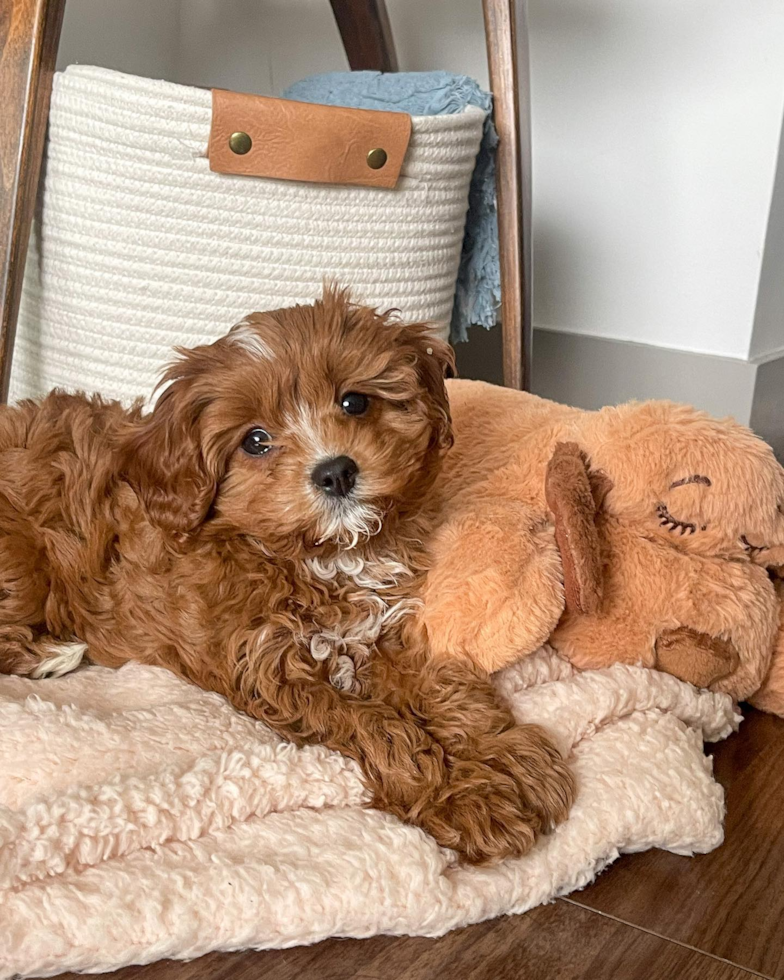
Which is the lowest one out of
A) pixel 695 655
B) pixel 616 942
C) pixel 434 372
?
pixel 616 942

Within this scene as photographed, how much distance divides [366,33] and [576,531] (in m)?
2.05

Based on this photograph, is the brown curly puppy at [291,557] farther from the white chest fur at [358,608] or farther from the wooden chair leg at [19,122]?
the wooden chair leg at [19,122]

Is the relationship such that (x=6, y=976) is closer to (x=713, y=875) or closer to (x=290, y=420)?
(x=290, y=420)

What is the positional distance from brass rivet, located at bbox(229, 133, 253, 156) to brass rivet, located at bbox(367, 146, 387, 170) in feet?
0.83

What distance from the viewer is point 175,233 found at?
84.2 inches

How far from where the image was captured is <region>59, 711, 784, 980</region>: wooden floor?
110 centimetres

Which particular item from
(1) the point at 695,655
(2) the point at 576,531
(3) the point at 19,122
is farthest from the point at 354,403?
(3) the point at 19,122

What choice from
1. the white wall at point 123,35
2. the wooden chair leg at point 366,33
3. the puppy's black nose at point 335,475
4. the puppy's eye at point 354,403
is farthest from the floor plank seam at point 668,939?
the white wall at point 123,35

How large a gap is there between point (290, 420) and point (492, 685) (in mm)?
481

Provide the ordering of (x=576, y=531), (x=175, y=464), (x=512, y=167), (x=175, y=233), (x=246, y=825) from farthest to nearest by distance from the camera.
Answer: (x=512, y=167) < (x=175, y=233) < (x=576, y=531) < (x=175, y=464) < (x=246, y=825)

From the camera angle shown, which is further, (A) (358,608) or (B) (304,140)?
(B) (304,140)

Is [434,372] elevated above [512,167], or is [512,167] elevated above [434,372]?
[512,167]

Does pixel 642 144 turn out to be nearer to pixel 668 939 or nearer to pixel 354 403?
pixel 354 403

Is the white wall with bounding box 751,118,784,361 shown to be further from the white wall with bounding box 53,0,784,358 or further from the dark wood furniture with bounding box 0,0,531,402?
the dark wood furniture with bounding box 0,0,531,402
